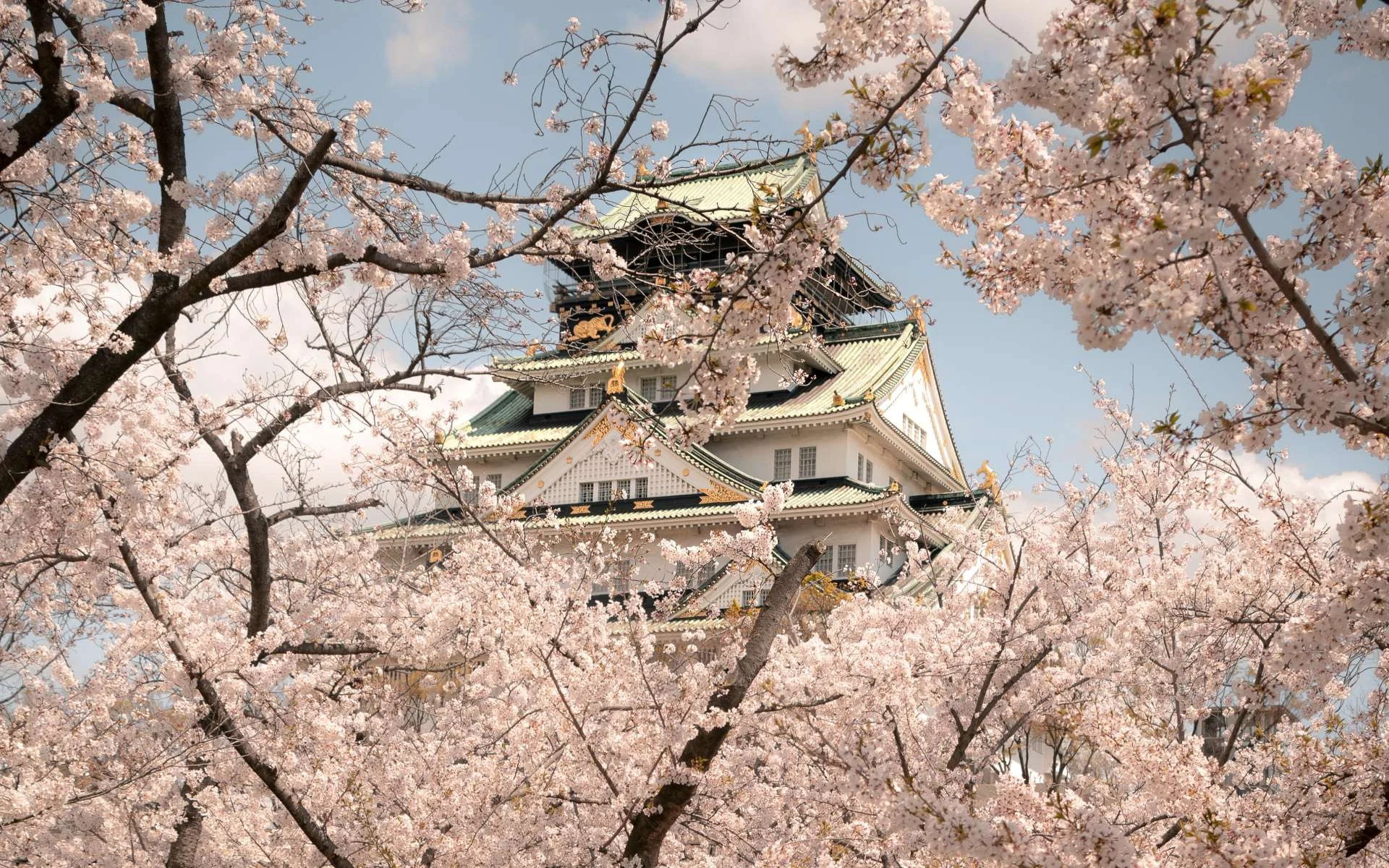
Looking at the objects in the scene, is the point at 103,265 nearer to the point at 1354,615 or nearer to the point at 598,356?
the point at 1354,615

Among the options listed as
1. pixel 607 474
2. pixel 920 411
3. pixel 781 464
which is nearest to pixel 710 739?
pixel 607 474

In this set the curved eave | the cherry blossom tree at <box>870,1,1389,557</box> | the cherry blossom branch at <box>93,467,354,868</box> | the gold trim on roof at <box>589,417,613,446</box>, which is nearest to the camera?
the cherry blossom tree at <box>870,1,1389,557</box>

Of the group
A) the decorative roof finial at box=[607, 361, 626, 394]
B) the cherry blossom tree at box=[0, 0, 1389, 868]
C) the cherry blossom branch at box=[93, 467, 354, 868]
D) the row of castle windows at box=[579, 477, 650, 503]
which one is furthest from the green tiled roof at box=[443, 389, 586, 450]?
the cherry blossom branch at box=[93, 467, 354, 868]

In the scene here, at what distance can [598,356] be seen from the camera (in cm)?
3078

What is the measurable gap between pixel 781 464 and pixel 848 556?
3.31 meters

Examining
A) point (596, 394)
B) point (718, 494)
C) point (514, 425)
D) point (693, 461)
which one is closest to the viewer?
point (718, 494)

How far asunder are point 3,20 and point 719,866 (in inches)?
266

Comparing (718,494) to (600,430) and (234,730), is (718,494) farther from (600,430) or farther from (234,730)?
(234,730)

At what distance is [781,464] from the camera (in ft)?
98.5

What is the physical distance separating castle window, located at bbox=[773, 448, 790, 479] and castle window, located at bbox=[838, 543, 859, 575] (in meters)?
2.79

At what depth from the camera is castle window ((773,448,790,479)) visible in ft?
98.1

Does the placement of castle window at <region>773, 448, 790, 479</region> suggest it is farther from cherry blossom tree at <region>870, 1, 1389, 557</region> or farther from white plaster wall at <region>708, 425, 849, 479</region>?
cherry blossom tree at <region>870, 1, 1389, 557</region>

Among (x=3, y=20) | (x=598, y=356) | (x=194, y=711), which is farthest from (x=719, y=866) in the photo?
(x=598, y=356)

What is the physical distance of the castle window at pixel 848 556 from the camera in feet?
90.3
